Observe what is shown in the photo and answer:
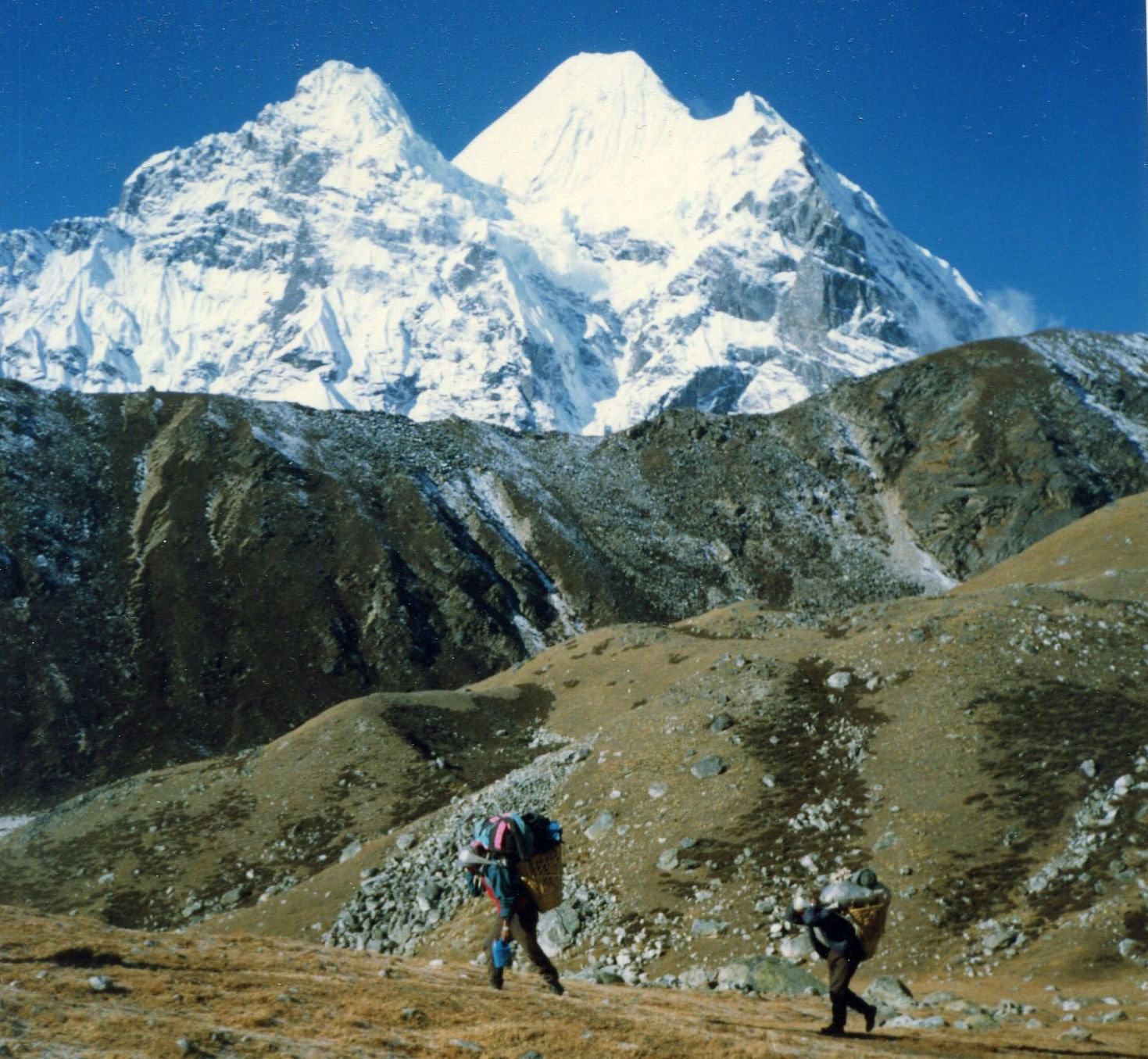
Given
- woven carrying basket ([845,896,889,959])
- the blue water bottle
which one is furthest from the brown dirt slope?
the blue water bottle

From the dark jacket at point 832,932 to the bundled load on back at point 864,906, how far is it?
0.11 metres

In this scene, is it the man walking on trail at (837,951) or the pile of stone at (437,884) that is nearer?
the man walking on trail at (837,951)

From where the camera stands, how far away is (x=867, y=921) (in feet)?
55.9

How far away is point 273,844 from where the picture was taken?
53.8 m

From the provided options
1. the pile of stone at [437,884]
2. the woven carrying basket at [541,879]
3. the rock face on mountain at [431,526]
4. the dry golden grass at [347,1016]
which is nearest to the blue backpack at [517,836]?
the woven carrying basket at [541,879]

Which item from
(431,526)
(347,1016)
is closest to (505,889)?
(347,1016)

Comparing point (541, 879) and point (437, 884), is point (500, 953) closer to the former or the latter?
point (541, 879)

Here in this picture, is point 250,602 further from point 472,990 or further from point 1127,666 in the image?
point 472,990

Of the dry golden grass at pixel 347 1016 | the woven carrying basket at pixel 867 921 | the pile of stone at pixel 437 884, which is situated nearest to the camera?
the dry golden grass at pixel 347 1016

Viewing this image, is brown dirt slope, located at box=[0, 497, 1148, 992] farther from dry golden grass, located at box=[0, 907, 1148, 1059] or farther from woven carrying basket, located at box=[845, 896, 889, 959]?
woven carrying basket, located at box=[845, 896, 889, 959]

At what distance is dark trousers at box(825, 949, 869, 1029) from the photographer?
54.6ft

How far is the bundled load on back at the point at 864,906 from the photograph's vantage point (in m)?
17.0

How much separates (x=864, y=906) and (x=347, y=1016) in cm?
844

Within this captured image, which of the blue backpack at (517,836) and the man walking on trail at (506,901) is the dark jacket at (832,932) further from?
the man walking on trail at (506,901)
